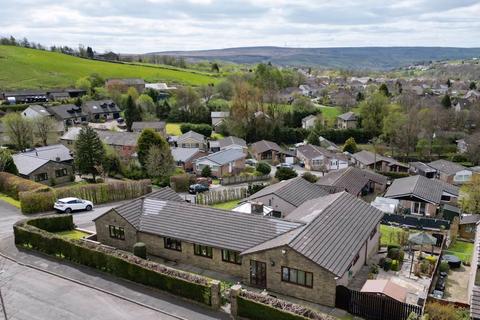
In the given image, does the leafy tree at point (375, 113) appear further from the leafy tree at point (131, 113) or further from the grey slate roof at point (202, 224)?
the grey slate roof at point (202, 224)

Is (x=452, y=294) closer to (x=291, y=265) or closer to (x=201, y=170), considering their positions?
(x=291, y=265)

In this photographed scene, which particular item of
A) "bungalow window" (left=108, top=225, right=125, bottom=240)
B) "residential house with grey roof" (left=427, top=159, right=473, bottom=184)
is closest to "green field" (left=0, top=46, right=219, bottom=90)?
"bungalow window" (left=108, top=225, right=125, bottom=240)

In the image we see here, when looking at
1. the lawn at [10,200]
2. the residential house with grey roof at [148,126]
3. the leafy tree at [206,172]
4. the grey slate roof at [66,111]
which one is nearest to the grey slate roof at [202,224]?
the lawn at [10,200]

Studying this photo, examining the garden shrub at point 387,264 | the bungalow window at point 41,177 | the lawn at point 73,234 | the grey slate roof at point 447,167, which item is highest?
the lawn at point 73,234

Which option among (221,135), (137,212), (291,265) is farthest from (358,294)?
(221,135)

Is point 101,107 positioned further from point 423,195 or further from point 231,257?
point 231,257

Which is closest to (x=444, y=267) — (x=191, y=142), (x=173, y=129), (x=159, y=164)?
(x=159, y=164)
